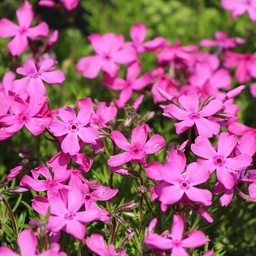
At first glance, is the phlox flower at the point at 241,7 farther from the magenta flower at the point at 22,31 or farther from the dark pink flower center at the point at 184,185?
the dark pink flower center at the point at 184,185

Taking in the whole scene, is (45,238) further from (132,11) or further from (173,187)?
(132,11)

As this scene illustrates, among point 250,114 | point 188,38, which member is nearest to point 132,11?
point 188,38

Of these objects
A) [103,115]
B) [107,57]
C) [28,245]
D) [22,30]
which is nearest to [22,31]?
[22,30]

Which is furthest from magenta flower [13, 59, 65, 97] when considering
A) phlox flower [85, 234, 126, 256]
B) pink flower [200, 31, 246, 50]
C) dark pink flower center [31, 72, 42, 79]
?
pink flower [200, 31, 246, 50]

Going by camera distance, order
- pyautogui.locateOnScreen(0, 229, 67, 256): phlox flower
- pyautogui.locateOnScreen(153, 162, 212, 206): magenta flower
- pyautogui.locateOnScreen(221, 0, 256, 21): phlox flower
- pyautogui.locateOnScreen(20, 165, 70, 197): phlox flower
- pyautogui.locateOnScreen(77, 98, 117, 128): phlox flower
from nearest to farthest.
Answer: pyautogui.locateOnScreen(0, 229, 67, 256): phlox flower, pyautogui.locateOnScreen(153, 162, 212, 206): magenta flower, pyautogui.locateOnScreen(20, 165, 70, 197): phlox flower, pyautogui.locateOnScreen(77, 98, 117, 128): phlox flower, pyautogui.locateOnScreen(221, 0, 256, 21): phlox flower

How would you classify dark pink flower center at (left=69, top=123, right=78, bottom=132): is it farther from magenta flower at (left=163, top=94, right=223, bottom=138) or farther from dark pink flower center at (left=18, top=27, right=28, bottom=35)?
dark pink flower center at (left=18, top=27, right=28, bottom=35)
